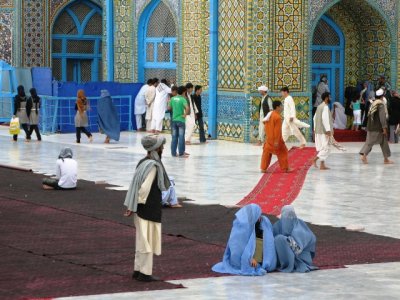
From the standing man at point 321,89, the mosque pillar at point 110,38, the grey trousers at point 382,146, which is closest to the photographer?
the grey trousers at point 382,146

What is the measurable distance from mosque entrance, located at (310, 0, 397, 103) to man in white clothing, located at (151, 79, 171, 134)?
347 centimetres

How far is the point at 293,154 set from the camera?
73.8 feet

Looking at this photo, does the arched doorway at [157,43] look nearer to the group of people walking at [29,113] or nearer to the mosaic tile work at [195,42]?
the mosaic tile work at [195,42]

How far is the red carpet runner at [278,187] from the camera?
609 inches

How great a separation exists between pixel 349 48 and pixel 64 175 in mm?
12756

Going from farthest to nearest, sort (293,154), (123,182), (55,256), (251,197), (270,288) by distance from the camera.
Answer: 1. (293,154)
2. (123,182)
3. (251,197)
4. (55,256)
5. (270,288)

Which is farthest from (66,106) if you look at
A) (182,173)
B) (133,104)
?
(182,173)

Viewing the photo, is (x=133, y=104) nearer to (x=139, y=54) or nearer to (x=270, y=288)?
(x=139, y=54)

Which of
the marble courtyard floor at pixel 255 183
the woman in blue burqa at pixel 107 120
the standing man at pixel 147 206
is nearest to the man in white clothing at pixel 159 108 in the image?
the marble courtyard floor at pixel 255 183

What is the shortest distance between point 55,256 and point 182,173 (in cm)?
811

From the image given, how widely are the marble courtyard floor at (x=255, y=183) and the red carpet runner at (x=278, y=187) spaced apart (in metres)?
0.17

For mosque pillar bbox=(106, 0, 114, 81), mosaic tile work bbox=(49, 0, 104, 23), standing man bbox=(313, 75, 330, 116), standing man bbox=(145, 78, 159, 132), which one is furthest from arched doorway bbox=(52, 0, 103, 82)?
standing man bbox=(313, 75, 330, 116)

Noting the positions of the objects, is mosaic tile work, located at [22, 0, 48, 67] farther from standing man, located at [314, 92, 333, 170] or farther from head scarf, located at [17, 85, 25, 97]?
standing man, located at [314, 92, 333, 170]

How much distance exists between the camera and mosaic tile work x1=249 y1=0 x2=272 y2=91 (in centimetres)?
2508
